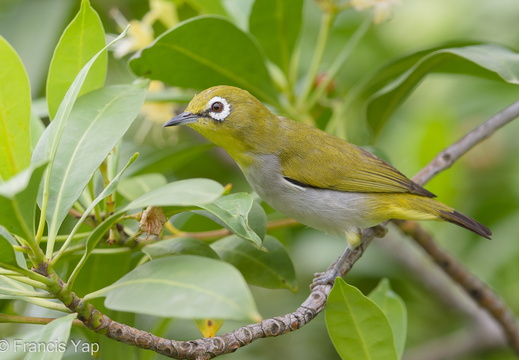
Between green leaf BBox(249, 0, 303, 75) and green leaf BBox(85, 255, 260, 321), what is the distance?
180cm

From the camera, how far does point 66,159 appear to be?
215cm

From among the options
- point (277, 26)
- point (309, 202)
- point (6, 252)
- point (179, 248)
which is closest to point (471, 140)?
point (309, 202)

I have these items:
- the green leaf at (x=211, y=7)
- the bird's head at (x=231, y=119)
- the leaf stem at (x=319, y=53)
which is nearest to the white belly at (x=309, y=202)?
the bird's head at (x=231, y=119)

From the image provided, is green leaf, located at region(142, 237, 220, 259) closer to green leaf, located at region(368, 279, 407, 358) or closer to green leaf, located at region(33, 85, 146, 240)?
green leaf, located at region(33, 85, 146, 240)

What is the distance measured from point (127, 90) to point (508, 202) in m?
2.94

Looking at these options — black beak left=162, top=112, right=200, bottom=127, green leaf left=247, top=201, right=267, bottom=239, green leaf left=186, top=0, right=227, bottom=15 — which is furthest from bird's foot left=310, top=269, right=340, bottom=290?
green leaf left=186, top=0, right=227, bottom=15

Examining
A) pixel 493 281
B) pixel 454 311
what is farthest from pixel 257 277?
pixel 493 281

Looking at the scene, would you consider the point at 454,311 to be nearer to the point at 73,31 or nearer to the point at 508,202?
the point at 508,202

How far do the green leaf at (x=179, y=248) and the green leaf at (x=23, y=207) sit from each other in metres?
0.64

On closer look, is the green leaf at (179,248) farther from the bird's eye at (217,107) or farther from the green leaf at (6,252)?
the bird's eye at (217,107)

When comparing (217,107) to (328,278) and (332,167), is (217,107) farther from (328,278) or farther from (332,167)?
(328,278)

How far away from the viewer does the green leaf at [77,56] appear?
235cm

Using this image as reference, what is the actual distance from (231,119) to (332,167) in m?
0.57

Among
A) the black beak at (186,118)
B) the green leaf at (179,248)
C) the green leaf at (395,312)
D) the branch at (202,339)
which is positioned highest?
the black beak at (186,118)
